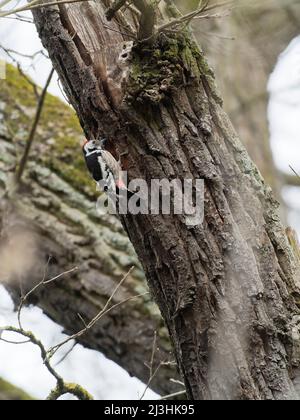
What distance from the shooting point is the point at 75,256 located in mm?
4477

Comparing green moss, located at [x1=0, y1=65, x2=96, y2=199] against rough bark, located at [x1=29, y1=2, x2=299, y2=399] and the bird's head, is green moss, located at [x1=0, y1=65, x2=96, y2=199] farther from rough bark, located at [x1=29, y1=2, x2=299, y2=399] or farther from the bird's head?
rough bark, located at [x1=29, y1=2, x2=299, y2=399]

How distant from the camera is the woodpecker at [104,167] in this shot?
3.09 m

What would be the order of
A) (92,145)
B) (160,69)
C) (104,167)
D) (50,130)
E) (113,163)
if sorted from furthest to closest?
(50,130), (104,167), (92,145), (113,163), (160,69)

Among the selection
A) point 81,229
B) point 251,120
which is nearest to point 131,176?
point 81,229

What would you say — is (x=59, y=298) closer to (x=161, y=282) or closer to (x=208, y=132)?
(x=161, y=282)

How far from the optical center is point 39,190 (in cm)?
465

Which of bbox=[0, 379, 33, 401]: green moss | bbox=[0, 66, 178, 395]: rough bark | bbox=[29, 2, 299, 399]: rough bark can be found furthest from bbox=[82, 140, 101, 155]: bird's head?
bbox=[0, 379, 33, 401]: green moss

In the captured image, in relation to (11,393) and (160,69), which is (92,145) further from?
(11,393)

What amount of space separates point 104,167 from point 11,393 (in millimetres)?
1482

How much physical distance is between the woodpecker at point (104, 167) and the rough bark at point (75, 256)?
47cm

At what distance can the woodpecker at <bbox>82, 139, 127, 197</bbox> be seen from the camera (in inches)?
122

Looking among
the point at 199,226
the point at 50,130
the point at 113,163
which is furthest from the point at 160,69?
the point at 50,130

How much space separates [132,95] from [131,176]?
13.6 inches
